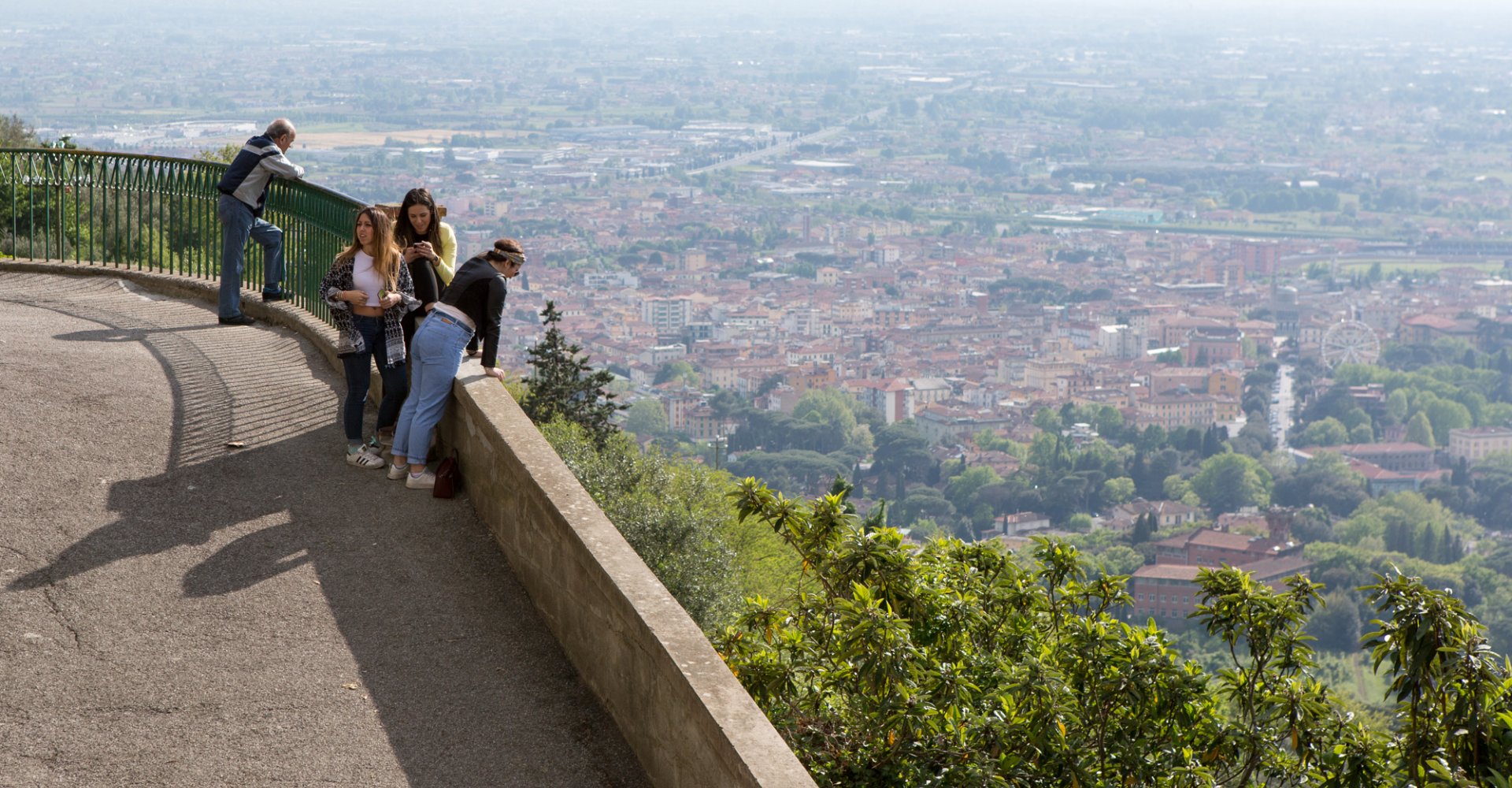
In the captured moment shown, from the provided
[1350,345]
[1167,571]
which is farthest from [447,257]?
[1350,345]

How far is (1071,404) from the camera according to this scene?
9625 centimetres

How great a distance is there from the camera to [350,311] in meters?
7.05

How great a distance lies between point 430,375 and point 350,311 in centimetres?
63

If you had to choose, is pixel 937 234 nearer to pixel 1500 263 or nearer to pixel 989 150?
pixel 989 150

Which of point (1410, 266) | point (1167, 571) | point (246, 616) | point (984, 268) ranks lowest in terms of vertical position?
point (1167, 571)

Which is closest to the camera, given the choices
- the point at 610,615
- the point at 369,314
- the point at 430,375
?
the point at 610,615

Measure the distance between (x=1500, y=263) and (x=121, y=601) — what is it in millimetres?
145908

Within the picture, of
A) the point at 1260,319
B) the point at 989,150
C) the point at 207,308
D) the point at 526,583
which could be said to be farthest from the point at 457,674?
the point at 989,150

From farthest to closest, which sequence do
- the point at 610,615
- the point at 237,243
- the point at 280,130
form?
the point at 237,243, the point at 280,130, the point at 610,615

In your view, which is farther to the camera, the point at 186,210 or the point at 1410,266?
the point at 1410,266

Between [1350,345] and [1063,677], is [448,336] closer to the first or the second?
[1063,677]

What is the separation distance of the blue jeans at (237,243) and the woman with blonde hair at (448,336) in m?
3.68

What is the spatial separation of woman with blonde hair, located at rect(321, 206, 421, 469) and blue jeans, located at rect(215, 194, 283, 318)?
10.3 feet

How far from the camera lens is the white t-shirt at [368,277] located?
703 cm
